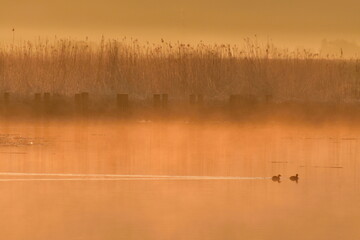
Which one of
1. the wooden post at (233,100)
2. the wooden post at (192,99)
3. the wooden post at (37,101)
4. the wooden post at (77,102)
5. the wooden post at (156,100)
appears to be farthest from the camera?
the wooden post at (192,99)

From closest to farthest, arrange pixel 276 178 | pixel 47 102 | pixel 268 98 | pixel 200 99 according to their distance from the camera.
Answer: pixel 276 178
pixel 47 102
pixel 200 99
pixel 268 98

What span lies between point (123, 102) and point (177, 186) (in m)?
11.9

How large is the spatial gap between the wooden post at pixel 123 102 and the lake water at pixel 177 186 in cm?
510

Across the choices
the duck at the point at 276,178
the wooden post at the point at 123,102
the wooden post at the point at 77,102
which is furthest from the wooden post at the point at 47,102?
the duck at the point at 276,178

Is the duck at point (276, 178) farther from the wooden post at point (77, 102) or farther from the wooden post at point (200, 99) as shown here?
the wooden post at point (200, 99)

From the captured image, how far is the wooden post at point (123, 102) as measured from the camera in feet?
68.4

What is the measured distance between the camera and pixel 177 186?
9.32 meters

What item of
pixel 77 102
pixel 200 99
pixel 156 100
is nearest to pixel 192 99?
pixel 200 99

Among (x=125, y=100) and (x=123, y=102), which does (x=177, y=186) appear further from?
(x=125, y=100)

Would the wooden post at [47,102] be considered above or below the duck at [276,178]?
above

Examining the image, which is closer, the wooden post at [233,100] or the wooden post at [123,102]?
the wooden post at [123,102]

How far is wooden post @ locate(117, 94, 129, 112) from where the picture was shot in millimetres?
20862

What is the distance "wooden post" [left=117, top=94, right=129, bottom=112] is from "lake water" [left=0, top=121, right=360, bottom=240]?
510 centimetres

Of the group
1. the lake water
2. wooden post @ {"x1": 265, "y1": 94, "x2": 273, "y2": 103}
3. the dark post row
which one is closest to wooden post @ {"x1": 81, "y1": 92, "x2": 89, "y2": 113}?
the dark post row
